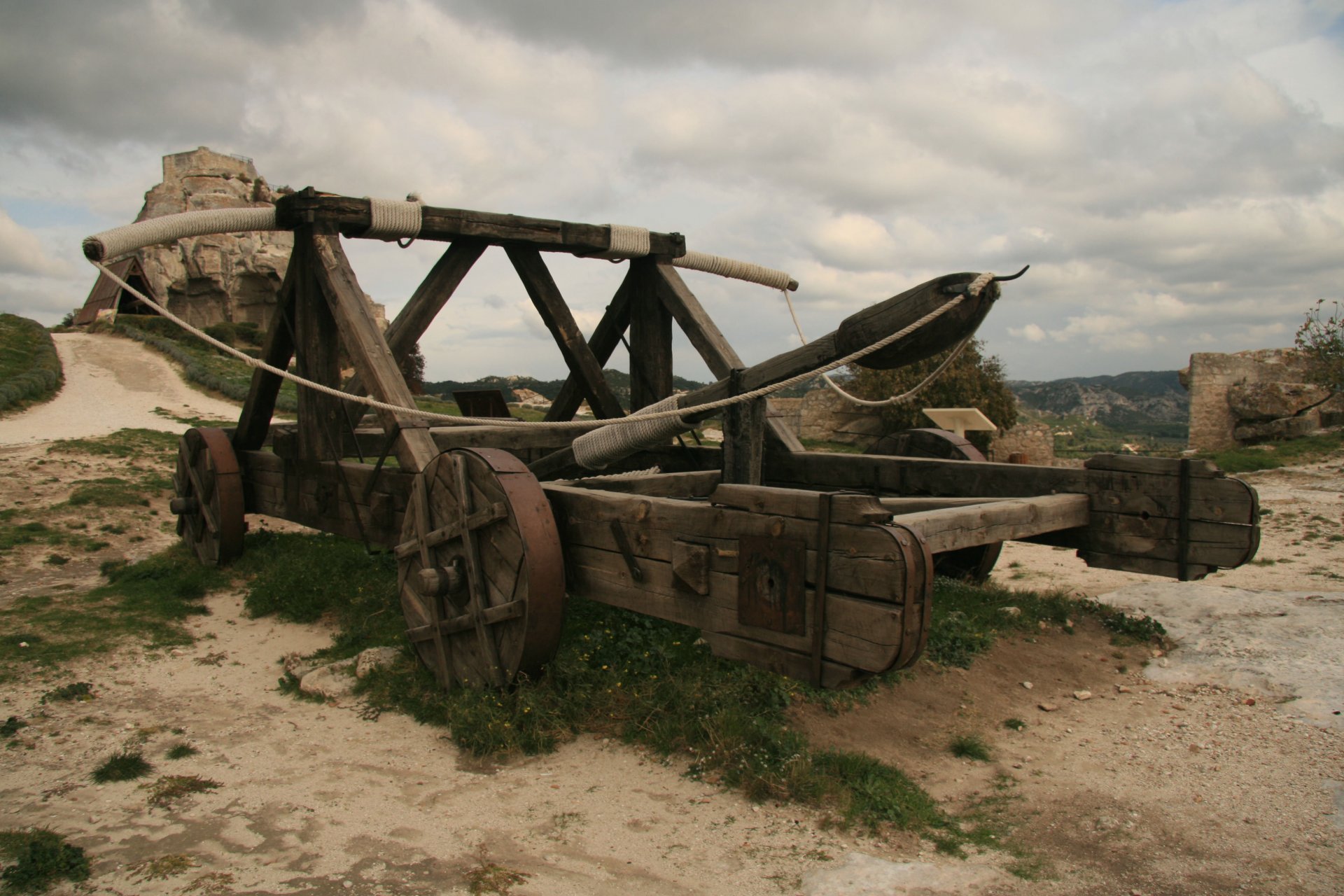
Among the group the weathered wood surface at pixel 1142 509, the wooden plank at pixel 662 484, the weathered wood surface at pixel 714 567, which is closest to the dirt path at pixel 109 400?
the wooden plank at pixel 662 484

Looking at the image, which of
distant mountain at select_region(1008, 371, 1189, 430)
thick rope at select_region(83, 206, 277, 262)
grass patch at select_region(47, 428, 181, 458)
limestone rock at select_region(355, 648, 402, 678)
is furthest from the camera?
distant mountain at select_region(1008, 371, 1189, 430)

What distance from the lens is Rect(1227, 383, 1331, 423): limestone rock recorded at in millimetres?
15414

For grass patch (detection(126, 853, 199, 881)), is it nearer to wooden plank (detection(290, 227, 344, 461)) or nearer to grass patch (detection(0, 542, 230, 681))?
grass patch (detection(0, 542, 230, 681))

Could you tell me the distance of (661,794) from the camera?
341 cm

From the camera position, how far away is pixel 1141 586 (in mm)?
6477

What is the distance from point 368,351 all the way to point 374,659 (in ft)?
5.57

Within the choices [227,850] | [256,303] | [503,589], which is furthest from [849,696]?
[256,303]

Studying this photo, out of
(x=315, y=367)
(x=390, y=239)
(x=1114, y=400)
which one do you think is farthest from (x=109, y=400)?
(x=1114, y=400)

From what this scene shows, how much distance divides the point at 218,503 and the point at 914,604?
5.68 meters

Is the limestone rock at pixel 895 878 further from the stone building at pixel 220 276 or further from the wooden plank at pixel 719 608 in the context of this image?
the stone building at pixel 220 276

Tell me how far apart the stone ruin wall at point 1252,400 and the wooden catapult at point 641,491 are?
493 inches

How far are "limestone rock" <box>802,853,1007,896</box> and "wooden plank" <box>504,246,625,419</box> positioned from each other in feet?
13.6

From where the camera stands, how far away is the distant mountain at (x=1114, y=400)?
86.3 meters

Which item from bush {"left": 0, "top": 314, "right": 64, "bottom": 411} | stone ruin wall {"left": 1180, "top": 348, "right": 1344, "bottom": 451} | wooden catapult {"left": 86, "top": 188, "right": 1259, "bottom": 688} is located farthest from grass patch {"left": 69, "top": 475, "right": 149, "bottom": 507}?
stone ruin wall {"left": 1180, "top": 348, "right": 1344, "bottom": 451}
